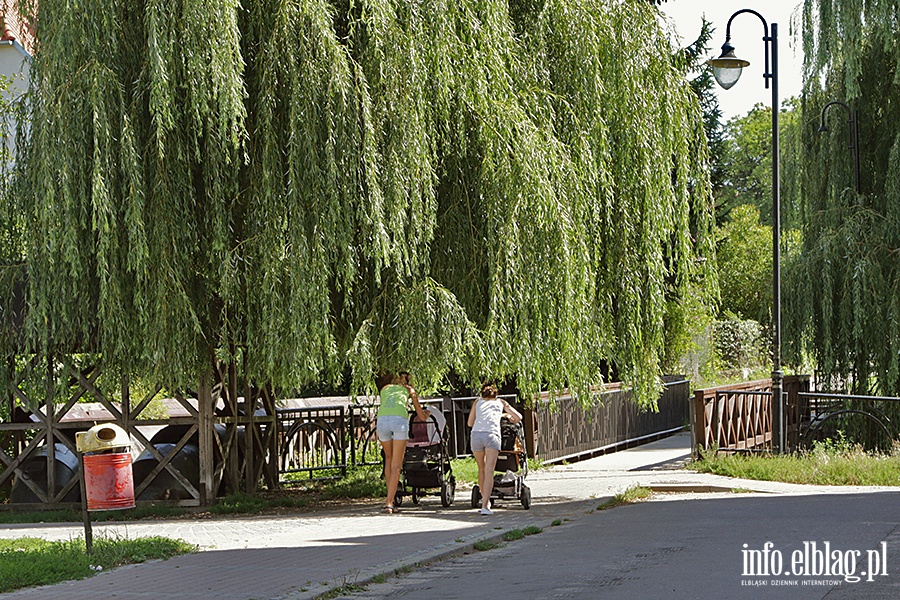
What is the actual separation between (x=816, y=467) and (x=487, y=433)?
5675mm

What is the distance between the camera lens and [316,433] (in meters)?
19.5

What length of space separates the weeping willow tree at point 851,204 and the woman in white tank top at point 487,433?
7761mm

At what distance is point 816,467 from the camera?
54.9ft

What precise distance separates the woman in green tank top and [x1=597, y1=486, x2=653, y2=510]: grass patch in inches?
103

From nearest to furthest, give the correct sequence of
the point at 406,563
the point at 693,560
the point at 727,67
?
the point at 693,560, the point at 406,563, the point at 727,67

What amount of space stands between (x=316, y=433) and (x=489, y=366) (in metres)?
6.29

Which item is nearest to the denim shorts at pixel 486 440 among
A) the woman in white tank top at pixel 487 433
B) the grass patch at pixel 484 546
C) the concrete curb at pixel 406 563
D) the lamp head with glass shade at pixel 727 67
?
the woman in white tank top at pixel 487 433

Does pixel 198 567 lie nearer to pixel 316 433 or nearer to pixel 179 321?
pixel 179 321

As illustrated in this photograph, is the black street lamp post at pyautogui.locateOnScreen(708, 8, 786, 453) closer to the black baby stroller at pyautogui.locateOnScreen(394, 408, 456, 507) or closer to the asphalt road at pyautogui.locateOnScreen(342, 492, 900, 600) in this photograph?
the asphalt road at pyautogui.locateOnScreen(342, 492, 900, 600)

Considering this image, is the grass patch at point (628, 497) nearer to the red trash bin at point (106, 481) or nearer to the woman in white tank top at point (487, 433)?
the woman in white tank top at point (487, 433)

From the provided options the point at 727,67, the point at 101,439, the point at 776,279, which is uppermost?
the point at 727,67

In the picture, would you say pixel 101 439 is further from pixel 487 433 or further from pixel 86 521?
pixel 487 433

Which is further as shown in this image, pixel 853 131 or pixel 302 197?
pixel 853 131

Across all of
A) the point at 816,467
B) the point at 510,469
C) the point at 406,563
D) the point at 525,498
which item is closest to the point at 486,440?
the point at 510,469
